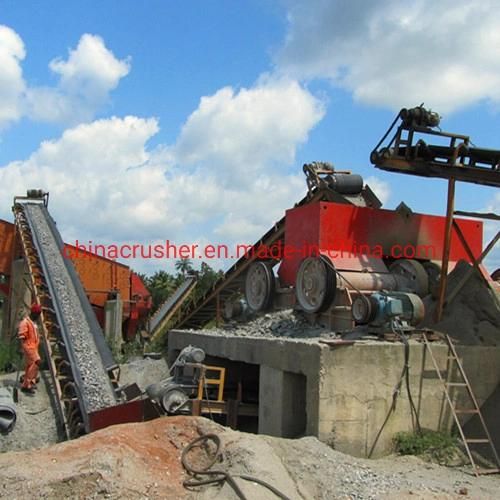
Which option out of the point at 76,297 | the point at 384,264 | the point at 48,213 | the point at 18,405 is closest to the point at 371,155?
the point at 384,264

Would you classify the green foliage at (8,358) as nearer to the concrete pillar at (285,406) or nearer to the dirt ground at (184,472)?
the concrete pillar at (285,406)

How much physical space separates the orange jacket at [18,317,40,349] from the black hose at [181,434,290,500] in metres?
4.65

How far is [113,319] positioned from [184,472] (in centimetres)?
1065

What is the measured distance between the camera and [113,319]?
16.7 metres

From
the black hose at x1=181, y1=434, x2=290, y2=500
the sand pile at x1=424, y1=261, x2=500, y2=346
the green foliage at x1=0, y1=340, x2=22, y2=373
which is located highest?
the sand pile at x1=424, y1=261, x2=500, y2=346

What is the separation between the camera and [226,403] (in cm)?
1121

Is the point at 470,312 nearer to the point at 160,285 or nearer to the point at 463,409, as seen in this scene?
the point at 463,409

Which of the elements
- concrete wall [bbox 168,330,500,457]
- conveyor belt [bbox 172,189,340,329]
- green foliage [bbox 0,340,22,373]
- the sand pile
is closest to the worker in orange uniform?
green foliage [bbox 0,340,22,373]

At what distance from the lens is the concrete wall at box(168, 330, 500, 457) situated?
8477 mm

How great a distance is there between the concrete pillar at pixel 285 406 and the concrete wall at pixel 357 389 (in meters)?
0.01

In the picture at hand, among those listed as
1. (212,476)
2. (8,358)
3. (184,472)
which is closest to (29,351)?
(8,358)

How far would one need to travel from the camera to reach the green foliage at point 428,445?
852cm

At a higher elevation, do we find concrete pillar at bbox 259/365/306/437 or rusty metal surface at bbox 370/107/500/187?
rusty metal surface at bbox 370/107/500/187

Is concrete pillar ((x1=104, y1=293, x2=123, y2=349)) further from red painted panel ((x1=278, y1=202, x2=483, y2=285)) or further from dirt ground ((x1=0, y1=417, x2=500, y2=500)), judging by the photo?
dirt ground ((x1=0, y1=417, x2=500, y2=500))
